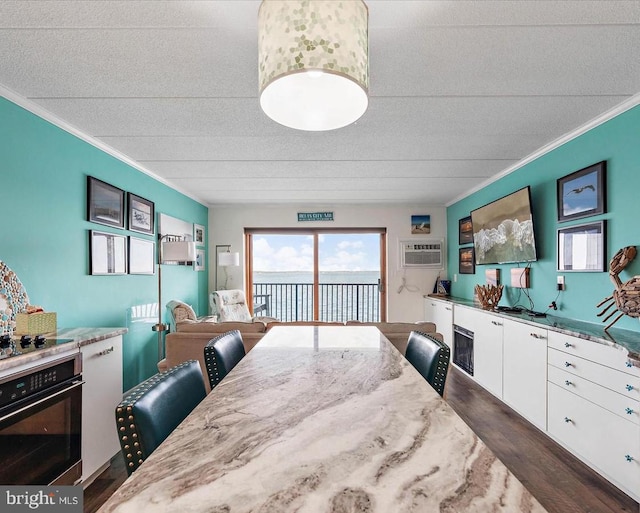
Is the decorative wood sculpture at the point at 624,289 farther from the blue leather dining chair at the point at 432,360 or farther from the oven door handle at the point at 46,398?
the oven door handle at the point at 46,398

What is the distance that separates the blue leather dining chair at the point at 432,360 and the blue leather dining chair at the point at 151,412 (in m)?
0.97

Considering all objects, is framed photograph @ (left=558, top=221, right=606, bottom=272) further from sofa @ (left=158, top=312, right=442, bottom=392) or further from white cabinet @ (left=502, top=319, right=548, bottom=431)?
sofa @ (left=158, top=312, right=442, bottom=392)

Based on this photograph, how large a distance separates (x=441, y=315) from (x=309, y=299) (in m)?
2.77

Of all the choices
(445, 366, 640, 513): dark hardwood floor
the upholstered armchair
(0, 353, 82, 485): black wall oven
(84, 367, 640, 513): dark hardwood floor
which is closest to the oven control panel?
(0, 353, 82, 485): black wall oven

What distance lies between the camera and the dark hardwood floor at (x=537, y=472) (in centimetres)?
191

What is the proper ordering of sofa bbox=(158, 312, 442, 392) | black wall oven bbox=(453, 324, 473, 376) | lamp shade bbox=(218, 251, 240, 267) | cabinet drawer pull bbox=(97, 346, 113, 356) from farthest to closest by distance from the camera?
lamp shade bbox=(218, 251, 240, 267), black wall oven bbox=(453, 324, 473, 376), sofa bbox=(158, 312, 442, 392), cabinet drawer pull bbox=(97, 346, 113, 356)

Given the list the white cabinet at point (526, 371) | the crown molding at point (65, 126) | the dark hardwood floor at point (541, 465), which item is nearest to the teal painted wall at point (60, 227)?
the crown molding at point (65, 126)

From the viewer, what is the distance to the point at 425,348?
5.45ft

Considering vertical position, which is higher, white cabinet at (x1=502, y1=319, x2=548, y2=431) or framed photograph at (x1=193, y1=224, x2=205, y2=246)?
framed photograph at (x1=193, y1=224, x2=205, y2=246)

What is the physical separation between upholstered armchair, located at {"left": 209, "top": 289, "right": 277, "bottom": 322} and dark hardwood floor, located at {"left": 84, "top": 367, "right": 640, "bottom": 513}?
2.79 metres

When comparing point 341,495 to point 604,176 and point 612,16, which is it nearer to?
point 612,16

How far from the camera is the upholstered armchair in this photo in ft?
16.9

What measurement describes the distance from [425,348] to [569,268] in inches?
77.8

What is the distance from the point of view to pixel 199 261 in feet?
18.5
